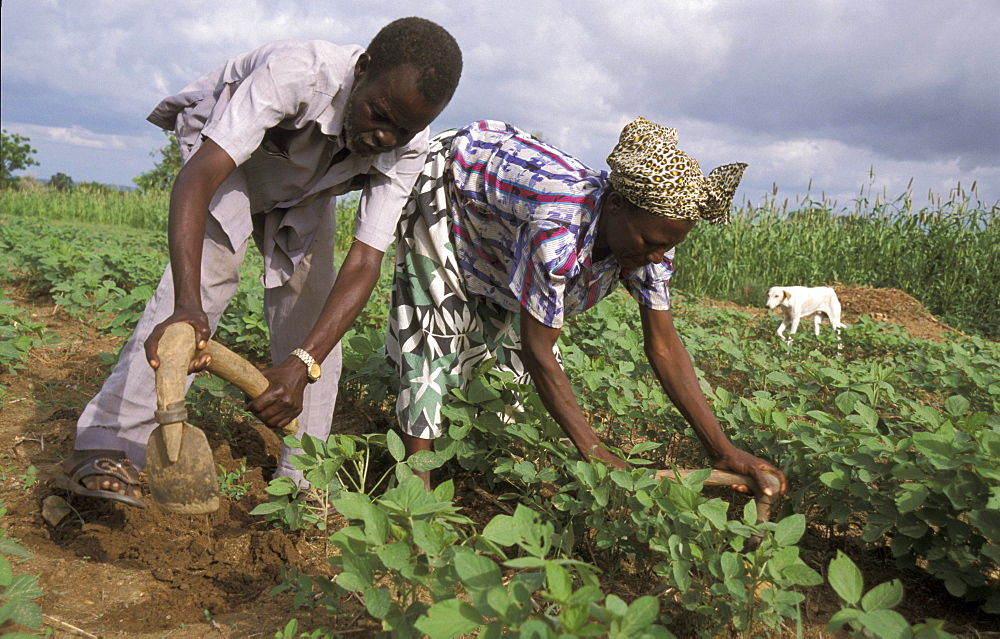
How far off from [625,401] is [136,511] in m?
1.79

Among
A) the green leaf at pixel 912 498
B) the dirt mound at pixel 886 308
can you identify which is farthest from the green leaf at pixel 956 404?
the dirt mound at pixel 886 308

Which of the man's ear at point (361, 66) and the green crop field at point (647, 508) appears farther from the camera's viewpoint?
the man's ear at point (361, 66)

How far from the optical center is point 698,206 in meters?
2.03

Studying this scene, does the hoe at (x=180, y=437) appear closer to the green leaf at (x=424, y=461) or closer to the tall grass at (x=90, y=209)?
the green leaf at (x=424, y=461)

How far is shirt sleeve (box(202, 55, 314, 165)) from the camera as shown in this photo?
6.57 ft

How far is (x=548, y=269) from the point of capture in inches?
82.3

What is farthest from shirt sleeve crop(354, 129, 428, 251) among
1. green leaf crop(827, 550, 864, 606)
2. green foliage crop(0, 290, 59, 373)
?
green foliage crop(0, 290, 59, 373)

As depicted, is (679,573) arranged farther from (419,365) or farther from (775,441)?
(419,365)

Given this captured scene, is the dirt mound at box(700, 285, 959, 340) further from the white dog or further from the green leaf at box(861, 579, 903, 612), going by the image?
the green leaf at box(861, 579, 903, 612)

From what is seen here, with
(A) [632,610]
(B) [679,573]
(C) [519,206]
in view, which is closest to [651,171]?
(C) [519,206]

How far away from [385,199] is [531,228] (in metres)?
0.55

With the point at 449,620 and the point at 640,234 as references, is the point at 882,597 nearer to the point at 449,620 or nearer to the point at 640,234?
the point at 449,620

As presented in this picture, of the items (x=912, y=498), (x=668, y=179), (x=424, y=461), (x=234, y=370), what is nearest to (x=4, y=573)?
(x=234, y=370)

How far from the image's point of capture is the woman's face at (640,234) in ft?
6.67
